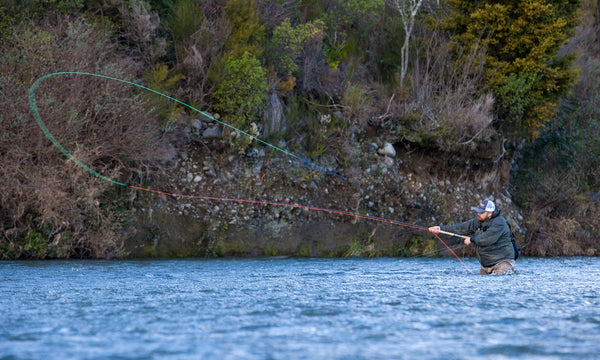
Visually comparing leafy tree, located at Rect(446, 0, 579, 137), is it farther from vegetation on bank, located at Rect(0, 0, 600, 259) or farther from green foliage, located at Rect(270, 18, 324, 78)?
green foliage, located at Rect(270, 18, 324, 78)

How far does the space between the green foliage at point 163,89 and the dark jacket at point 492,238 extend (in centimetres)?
680

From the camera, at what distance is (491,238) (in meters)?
10.9

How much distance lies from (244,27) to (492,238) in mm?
8934

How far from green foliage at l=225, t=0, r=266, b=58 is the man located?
7.50 m

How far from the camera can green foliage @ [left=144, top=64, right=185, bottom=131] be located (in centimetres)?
1443

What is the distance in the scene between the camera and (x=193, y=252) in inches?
567

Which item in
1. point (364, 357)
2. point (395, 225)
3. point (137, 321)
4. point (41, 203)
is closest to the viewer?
point (364, 357)

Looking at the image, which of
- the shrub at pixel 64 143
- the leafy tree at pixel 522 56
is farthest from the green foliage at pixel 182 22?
the leafy tree at pixel 522 56

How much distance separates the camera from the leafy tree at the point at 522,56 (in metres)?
18.2

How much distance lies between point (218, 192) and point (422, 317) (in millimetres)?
9444

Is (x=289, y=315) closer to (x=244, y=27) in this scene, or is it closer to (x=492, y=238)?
(x=492, y=238)

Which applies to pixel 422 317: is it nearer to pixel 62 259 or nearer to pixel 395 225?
pixel 62 259

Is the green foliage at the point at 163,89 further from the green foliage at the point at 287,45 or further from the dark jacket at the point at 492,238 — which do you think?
the dark jacket at the point at 492,238

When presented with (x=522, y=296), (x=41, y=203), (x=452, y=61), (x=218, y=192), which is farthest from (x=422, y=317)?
(x=452, y=61)
